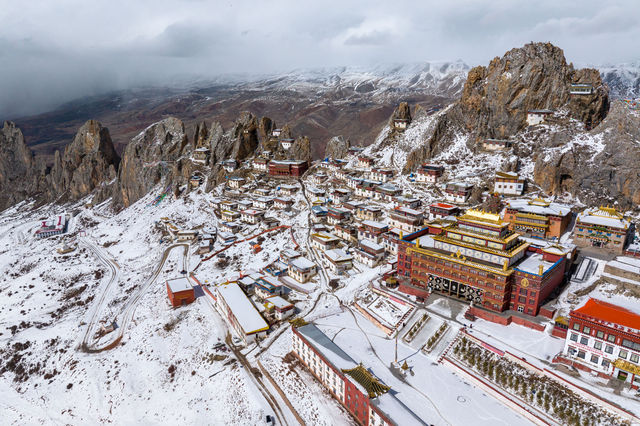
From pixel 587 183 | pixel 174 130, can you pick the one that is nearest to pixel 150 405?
pixel 587 183

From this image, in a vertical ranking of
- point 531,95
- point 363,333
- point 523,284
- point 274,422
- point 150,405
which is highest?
point 531,95

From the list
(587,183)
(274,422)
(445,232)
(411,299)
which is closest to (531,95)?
(587,183)

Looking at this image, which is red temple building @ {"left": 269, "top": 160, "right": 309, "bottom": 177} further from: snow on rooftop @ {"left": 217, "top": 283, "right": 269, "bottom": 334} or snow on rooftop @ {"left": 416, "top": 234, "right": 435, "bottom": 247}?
snow on rooftop @ {"left": 416, "top": 234, "right": 435, "bottom": 247}

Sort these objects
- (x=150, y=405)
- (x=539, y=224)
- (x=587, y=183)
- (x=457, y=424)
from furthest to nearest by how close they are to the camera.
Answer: (x=587, y=183)
(x=539, y=224)
(x=150, y=405)
(x=457, y=424)

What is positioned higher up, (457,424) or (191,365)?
(457,424)

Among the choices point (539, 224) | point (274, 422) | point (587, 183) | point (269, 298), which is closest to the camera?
point (274, 422)

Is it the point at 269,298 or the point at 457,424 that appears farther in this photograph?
the point at 269,298

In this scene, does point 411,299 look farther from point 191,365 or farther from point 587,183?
point 587,183

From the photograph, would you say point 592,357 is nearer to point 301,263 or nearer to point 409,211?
point 409,211

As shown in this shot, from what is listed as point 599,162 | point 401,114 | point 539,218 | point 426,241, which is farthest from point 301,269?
point 401,114
